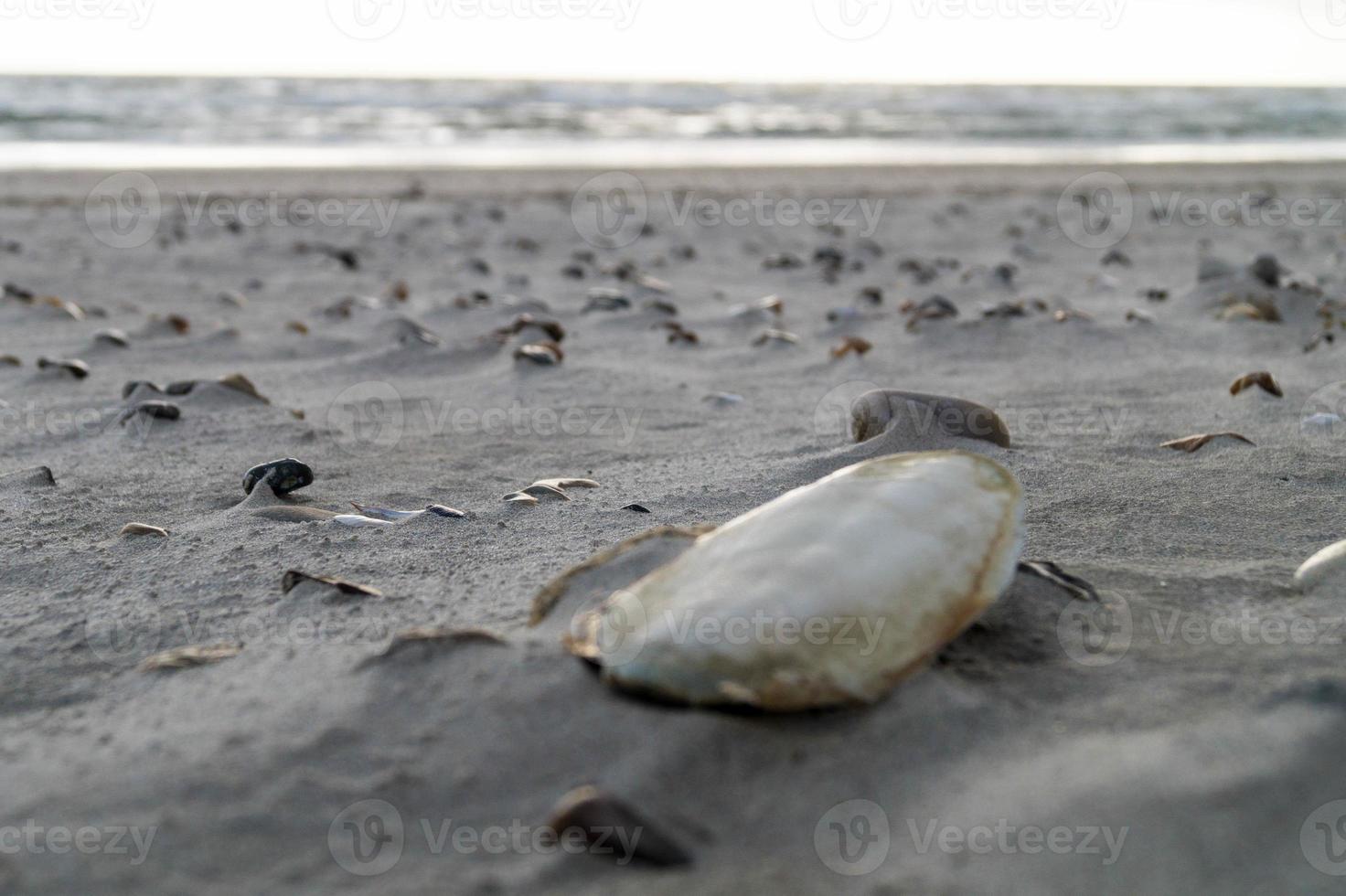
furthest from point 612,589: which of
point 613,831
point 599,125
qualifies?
point 599,125

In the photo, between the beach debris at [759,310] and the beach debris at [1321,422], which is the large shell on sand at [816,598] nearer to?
the beach debris at [1321,422]

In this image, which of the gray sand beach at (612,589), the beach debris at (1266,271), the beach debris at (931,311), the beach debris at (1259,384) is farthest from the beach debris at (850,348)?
the beach debris at (1266,271)

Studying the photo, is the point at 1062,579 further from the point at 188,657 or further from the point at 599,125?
the point at 599,125

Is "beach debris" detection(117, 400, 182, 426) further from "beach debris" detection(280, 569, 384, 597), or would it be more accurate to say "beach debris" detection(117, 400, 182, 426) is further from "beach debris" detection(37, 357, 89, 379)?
Answer: "beach debris" detection(280, 569, 384, 597)

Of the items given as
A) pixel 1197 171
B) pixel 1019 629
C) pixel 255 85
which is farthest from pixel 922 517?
pixel 255 85

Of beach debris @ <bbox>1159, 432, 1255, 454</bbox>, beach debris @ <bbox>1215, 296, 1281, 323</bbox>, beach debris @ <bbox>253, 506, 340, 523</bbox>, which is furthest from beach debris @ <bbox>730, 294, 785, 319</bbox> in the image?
beach debris @ <bbox>253, 506, 340, 523</bbox>
